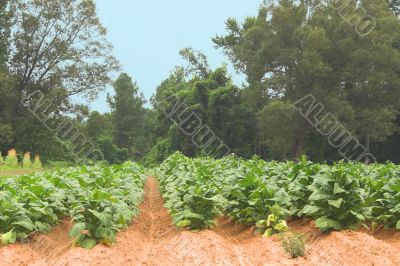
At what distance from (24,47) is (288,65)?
22.2 metres

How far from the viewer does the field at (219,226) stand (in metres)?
7.36

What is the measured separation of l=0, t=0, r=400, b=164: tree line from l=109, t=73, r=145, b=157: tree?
2900 cm

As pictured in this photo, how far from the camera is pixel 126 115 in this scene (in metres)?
76.9

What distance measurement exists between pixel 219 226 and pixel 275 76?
104 ft

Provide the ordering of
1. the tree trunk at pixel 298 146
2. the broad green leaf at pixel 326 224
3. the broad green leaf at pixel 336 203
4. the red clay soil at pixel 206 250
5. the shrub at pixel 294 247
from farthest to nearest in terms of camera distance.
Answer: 1. the tree trunk at pixel 298 146
2. the broad green leaf at pixel 326 224
3. the broad green leaf at pixel 336 203
4. the shrub at pixel 294 247
5. the red clay soil at pixel 206 250

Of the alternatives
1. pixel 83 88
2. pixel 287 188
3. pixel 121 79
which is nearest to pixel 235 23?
pixel 83 88

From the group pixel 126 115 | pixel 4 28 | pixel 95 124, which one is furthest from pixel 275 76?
pixel 126 115

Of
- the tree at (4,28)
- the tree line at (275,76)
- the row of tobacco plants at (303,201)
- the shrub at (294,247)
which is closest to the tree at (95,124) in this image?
the tree line at (275,76)

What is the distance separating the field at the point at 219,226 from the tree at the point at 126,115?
217 ft

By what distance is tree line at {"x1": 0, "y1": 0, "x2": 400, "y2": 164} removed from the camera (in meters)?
39.1

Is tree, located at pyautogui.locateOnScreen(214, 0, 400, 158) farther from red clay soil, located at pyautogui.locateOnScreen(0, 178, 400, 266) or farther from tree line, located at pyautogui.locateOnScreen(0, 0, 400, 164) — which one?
red clay soil, located at pyautogui.locateOnScreen(0, 178, 400, 266)

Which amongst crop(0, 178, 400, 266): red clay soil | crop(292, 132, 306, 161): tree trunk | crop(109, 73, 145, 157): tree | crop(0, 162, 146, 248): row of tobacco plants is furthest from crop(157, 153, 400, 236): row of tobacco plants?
crop(109, 73, 145, 157): tree

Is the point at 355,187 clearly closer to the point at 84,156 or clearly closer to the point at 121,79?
the point at 84,156

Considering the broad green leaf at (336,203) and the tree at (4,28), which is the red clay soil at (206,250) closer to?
the broad green leaf at (336,203)
